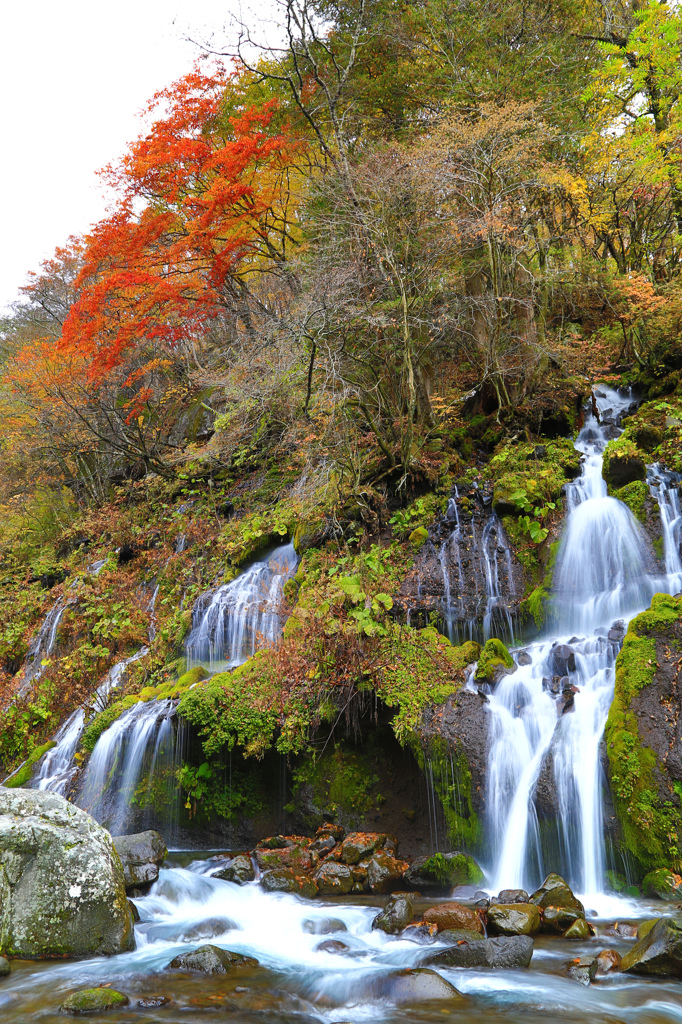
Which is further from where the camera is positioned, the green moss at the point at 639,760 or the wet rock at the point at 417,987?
the green moss at the point at 639,760

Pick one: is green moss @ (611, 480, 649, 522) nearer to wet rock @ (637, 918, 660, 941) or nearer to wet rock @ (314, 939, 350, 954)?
wet rock @ (637, 918, 660, 941)

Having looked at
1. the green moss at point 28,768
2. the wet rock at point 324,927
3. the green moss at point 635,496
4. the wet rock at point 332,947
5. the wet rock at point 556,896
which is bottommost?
the wet rock at point 332,947

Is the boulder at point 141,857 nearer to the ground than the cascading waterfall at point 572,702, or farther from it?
nearer to the ground

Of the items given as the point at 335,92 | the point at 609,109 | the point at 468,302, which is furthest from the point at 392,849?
the point at 609,109

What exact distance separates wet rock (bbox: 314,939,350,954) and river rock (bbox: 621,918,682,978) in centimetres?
224

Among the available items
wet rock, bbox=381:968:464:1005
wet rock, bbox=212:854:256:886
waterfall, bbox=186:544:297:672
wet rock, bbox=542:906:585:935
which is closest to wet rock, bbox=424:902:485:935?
wet rock, bbox=542:906:585:935

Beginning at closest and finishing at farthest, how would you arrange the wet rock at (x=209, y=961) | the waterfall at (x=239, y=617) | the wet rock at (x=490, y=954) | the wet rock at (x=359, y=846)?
the wet rock at (x=490, y=954), the wet rock at (x=209, y=961), the wet rock at (x=359, y=846), the waterfall at (x=239, y=617)

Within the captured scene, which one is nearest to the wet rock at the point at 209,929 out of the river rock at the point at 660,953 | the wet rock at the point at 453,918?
the wet rock at the point at 453,918

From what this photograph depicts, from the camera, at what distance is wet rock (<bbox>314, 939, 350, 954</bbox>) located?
205 inches

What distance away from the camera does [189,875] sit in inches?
273

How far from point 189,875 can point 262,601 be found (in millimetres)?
4654

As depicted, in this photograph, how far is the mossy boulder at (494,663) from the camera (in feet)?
24.6

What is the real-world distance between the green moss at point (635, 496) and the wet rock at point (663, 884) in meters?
4.81

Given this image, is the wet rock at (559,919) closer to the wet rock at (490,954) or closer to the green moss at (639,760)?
the wet rock at (490,954)
